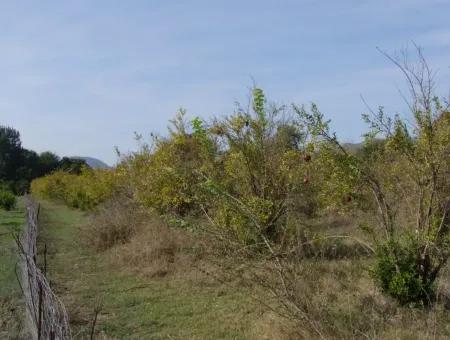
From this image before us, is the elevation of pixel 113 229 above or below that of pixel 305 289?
above

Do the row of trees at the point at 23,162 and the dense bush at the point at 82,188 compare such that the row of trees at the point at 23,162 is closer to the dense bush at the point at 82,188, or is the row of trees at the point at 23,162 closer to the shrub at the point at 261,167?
the dense bush at the point at 82,188

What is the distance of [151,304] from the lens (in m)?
8.18

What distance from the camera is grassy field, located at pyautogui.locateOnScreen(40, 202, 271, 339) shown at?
6715mm

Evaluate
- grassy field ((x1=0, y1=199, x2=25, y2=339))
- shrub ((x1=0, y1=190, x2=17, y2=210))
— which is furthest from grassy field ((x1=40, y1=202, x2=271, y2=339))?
shrub ((x1=0, y1=190, x2=17, y2=210))

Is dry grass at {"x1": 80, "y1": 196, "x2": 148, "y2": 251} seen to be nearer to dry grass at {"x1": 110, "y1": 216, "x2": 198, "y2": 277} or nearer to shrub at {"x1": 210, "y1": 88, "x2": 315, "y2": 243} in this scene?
dry grass at {"x1": 110, "y1": 216, "x2": 198, "y2": 277}

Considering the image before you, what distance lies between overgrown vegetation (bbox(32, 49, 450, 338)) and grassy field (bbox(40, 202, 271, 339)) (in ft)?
1.62

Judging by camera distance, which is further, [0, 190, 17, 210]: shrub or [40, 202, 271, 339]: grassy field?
[0, 190, 17, 210]: shrub

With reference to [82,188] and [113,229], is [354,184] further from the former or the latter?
[82,188]

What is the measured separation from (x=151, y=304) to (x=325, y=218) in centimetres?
627

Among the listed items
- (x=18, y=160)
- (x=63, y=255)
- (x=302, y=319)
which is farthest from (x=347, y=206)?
(x=18, y=160)

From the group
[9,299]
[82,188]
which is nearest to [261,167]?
[9,299]

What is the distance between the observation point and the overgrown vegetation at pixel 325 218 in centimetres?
580

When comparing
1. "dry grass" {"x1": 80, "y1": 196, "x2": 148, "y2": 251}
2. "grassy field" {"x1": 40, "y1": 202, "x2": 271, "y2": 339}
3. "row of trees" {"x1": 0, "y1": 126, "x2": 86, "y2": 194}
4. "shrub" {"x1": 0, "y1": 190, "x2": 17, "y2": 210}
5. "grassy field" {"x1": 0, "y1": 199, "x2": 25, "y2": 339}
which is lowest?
"grassy field" {"x1": 40, "y1": 202, "x2": 271, "y2": 339}

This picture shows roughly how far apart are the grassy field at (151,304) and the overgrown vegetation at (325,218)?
49 centimetres
